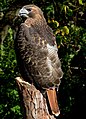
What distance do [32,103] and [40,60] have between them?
0.55m

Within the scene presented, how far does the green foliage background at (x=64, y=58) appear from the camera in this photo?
852 cm

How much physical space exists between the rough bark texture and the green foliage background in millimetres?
2216

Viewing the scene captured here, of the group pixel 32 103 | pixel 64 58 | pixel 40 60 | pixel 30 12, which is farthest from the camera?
pixel 64 58

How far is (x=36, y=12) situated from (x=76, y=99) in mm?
3025

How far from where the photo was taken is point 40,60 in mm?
6367

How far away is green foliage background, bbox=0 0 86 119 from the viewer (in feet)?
28.0

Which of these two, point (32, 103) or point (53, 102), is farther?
point (53, 102)

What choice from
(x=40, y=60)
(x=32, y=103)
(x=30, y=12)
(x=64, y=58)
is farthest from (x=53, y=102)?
(x=64, y=58)

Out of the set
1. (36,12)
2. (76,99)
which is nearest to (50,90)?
(36,12)

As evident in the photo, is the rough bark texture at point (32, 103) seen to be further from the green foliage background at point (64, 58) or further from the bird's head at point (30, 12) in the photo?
the green foliage background at point (64, 58)

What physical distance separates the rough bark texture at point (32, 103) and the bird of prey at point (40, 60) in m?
0.20

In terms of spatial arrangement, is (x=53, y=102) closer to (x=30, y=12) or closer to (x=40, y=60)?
(x=40, y=60)

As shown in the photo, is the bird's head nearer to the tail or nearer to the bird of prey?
the bird of prey

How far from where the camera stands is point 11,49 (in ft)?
29.8
